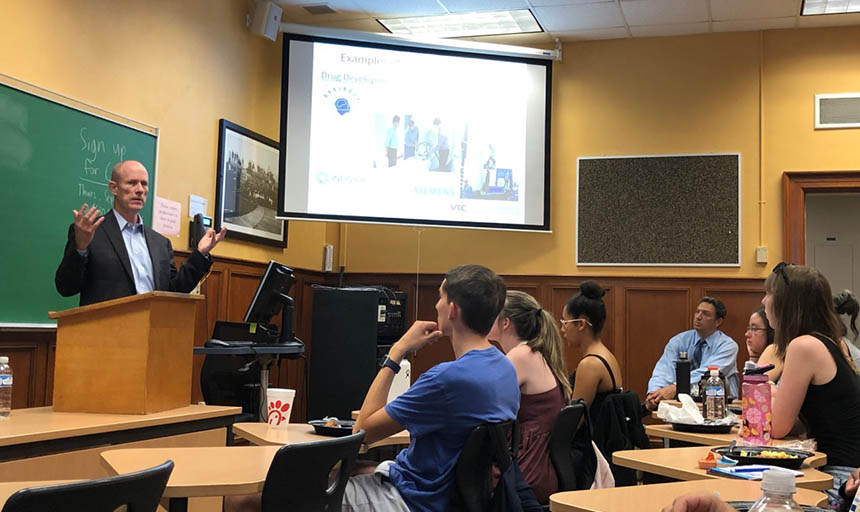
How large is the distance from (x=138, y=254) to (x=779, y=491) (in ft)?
9.78

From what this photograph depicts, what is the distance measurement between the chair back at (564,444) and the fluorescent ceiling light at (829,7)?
4515 mm

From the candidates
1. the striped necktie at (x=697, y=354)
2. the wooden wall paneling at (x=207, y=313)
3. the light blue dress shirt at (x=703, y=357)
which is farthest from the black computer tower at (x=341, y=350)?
the striped necktie at (x=697, y=354)

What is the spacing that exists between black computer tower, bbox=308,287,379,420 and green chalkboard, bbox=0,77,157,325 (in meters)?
1.78

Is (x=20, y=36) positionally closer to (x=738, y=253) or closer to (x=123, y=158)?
(x=123, y=158)

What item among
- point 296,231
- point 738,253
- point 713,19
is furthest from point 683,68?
point 296,231

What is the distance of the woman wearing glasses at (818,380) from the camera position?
2.70 metres

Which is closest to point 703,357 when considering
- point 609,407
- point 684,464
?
point 609,407

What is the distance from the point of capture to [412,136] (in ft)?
21.2

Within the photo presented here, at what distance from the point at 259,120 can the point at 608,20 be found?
288 cm

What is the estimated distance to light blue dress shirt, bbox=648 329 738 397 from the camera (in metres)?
5.98

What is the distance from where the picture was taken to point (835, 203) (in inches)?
374

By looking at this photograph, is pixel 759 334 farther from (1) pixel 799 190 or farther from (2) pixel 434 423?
(2) pixel 434 423

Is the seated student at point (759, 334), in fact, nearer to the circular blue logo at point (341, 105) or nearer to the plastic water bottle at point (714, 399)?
the plastic water bottle at point (714, 399)

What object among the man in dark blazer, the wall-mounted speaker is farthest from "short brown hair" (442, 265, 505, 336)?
the wall-mounted speaker
